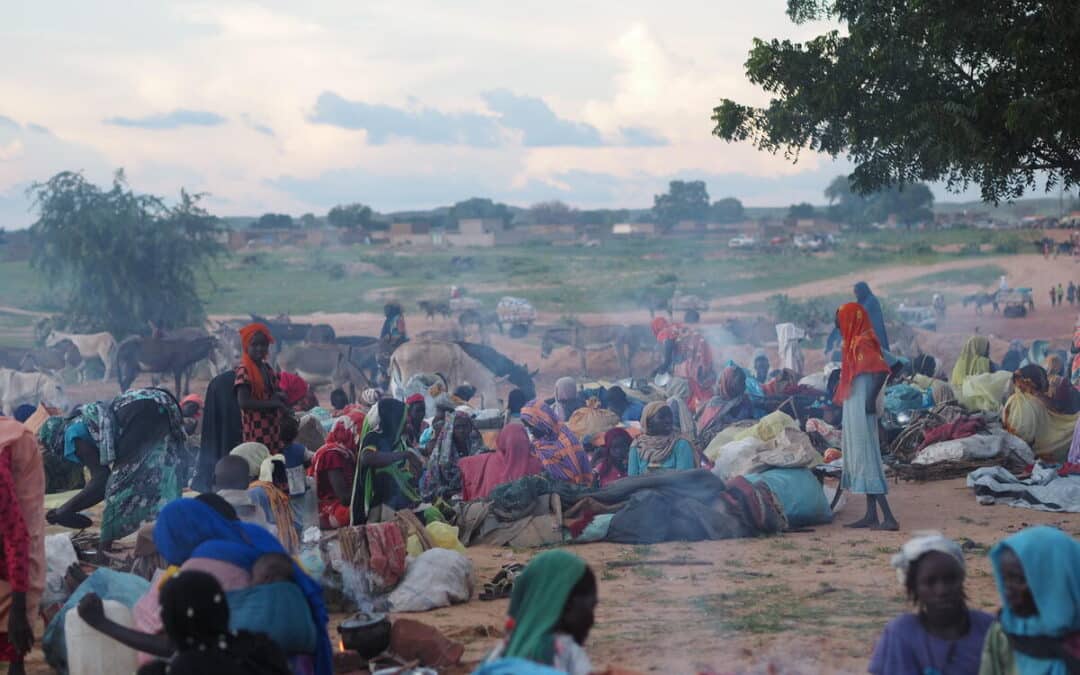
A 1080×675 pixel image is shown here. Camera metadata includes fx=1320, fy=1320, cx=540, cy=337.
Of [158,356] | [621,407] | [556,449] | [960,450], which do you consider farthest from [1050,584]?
[158,356]

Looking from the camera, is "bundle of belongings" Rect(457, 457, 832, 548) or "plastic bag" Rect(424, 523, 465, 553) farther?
"bundle of belongings" Rect(457, 457, 832, 548)

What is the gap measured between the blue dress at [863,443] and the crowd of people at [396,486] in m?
0.01

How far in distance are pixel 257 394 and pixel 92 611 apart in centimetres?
409

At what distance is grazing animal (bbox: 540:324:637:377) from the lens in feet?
87.5

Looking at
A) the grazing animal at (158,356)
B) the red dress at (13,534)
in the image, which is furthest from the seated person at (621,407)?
the grazing animal at (158,356)

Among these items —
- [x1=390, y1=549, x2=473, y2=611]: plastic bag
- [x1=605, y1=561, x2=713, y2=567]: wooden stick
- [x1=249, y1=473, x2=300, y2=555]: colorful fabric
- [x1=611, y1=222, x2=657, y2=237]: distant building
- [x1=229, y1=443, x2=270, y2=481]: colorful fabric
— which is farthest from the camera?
[x1=611, y1=222, x2=657, y2=237]: distant building

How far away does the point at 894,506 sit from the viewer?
1088 cm

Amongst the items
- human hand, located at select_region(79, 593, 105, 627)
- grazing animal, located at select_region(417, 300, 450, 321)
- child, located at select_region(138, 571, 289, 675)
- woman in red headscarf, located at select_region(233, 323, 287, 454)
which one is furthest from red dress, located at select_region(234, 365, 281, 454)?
grazing animal, located at select_region(417, 300, 450, 321)

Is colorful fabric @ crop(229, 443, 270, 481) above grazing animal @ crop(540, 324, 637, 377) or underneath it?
above

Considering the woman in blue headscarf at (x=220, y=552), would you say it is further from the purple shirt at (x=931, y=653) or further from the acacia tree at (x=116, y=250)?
the acacia tree at (x=116, y=250)

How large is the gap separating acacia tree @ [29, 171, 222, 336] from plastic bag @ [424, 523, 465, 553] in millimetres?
26120

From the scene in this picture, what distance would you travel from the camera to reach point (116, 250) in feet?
111

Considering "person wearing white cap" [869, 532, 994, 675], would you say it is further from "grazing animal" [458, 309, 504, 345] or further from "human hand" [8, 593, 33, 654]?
"grazing animal" [458, 309, 504, 345]

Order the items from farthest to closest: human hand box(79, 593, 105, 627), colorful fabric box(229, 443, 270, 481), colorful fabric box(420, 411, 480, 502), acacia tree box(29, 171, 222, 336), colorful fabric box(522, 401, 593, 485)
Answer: acacia tree box(29, 171, 222, 336)
colorful fabric box(420, 411, 480, 502)
colorful fabric box(522, 401, 593, 485)
colorful fabric box(229, 443, 270, 481)
human hand box(79, 593, 105, 627)
